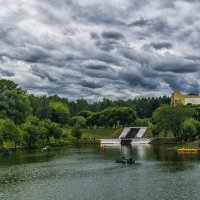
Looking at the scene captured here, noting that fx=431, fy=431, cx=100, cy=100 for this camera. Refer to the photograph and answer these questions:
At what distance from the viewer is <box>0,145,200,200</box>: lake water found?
5359 centimetres

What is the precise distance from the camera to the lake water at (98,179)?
53594 millimetres

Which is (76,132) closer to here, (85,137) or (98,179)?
(85,137)

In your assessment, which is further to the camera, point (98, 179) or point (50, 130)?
point (50, 130)

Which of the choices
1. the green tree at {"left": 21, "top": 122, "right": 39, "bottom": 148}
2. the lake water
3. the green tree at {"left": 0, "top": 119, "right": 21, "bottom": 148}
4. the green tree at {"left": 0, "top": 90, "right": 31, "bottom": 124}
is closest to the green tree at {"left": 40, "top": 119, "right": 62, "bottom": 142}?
the green tree at {"left": 21, "top": 122, "right": 39, "bottom": 148}

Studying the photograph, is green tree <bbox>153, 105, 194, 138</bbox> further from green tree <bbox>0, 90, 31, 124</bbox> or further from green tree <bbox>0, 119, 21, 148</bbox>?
green tree <bbox>0, 119, 21, 148</bbox>

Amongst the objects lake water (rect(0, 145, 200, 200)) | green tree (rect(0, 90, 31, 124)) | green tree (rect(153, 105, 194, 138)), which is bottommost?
lake water (rect(0, 145, 200, 200))

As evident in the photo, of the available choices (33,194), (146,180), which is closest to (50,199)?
(33,194)

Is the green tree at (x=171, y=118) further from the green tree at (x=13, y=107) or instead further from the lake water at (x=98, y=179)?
the lake water at (x=98, y=179)

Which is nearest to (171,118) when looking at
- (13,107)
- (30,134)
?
(30,134)

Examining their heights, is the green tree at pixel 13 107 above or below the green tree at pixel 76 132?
above

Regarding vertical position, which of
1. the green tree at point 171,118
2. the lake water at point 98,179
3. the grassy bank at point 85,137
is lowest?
the lake water at point 98,179

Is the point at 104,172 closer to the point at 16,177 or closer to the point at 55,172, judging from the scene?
the point at 55,172

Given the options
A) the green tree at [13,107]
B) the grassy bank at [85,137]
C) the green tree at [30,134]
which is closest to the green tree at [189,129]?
the grassy bank at [85,137]

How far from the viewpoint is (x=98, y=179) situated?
219 feet
